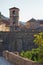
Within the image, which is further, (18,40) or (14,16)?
(14,16)

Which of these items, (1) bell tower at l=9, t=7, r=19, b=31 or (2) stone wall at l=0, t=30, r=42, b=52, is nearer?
(2) stone wall at l=0, t=30, r=42, b=52

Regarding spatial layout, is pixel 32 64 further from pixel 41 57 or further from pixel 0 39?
pixel 0 39

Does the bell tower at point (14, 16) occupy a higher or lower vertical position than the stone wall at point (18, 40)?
higher

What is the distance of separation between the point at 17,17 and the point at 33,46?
53.1 feet

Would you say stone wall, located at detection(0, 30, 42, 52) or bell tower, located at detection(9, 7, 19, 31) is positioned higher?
bell tower, located at detection(9, 7, 19, 31)

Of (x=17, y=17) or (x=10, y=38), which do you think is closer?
(x=10, y=38)

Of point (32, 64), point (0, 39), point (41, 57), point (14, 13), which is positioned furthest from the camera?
point (14, 13)

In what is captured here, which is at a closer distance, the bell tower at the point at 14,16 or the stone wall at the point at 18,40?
the stone wall at the point at 18,40

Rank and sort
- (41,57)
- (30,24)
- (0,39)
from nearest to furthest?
1. (41,57)
2. (0,39)
3. (30,24)

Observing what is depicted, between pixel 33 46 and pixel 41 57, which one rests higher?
pixel 41 57

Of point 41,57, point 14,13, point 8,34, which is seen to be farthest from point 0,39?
point 41,57

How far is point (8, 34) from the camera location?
38906 millimetres

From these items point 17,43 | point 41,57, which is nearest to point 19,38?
point 17,43

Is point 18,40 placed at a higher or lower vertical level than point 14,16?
lower
